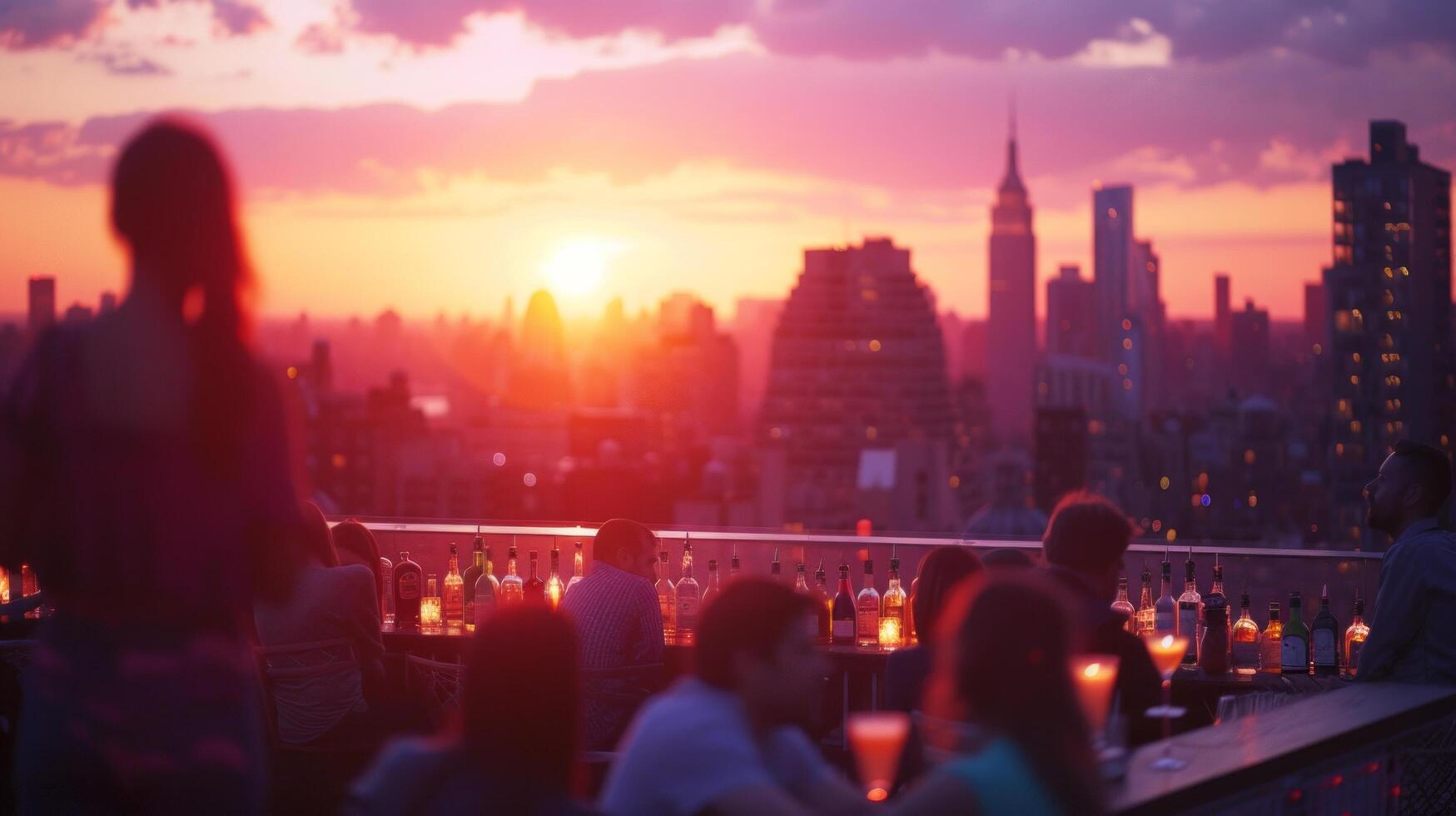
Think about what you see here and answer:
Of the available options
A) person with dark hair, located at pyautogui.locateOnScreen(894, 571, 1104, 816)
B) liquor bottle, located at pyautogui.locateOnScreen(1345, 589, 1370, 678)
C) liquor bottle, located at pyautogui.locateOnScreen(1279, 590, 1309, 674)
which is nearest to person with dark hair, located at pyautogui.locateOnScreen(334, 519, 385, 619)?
liquor bottle, located at pyautogui.locateOnScreen(1279, 590, 1309, 674)

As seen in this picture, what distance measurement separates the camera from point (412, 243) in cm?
4491

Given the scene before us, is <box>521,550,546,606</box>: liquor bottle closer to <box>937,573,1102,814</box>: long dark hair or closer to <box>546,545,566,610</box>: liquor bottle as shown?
<box>546,545,566,610</box>: liquor bottle

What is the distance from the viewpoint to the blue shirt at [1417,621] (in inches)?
160

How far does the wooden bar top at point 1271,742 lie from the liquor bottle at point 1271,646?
47.9 inches

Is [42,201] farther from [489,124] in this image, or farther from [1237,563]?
[489,124]

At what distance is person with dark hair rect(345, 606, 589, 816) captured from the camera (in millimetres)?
1999

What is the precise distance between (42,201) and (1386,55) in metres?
51.3

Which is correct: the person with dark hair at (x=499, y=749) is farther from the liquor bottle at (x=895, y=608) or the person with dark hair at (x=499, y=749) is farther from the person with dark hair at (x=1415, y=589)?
the liquor bottle at (x=895, y=608)

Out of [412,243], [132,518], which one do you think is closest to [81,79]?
[132,518]

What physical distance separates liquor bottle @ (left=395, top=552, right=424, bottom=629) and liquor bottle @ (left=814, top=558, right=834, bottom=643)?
1.47m

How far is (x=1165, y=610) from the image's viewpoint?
5168mm

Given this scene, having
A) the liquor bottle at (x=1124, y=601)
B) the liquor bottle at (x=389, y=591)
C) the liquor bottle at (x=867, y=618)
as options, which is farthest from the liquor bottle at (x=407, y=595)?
the liquor bottle at (x=1124, y=601)

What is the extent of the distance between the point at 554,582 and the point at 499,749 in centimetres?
393

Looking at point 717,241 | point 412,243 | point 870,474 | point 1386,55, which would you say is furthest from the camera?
point 870,474
